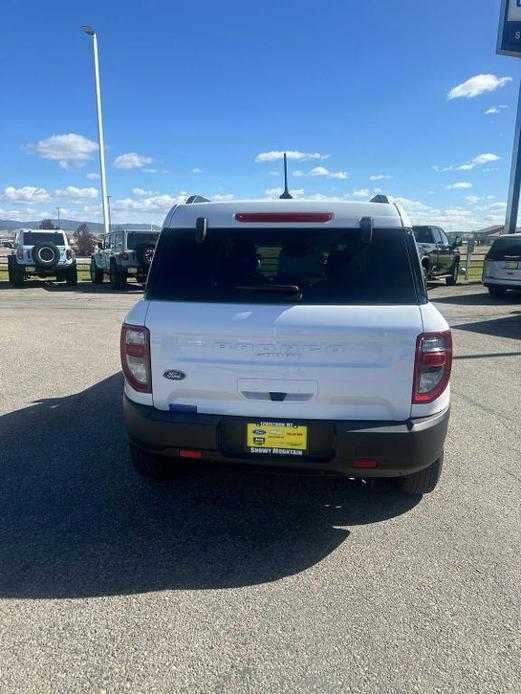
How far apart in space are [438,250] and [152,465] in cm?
1656

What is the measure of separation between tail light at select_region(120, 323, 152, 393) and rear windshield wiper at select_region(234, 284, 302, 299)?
626 millimetres

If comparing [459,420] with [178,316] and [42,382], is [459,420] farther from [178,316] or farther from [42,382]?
[42,382]

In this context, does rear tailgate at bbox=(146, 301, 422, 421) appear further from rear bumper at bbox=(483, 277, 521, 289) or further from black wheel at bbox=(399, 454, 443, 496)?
rear bumper at bbox=(483, 277, 521, 289)

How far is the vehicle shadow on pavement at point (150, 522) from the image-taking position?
2730 millimetres

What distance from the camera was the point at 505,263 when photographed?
46.2 ft

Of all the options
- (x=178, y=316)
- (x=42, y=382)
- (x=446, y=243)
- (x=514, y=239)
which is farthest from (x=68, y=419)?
(x=446, y=243)

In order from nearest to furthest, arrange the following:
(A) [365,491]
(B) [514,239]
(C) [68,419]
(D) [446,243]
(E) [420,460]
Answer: (E) [420,460], (A) [365,491], (C) [68,419], (B) [514,239], (D) [446,243]

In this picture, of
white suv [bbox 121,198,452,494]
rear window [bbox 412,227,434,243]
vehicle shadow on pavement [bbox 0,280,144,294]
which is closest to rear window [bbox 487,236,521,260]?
rear window [bbox 412,227,434,243]

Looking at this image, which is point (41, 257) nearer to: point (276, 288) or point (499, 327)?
point (499, 327)

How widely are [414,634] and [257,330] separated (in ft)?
5.33

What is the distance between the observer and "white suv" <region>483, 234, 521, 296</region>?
13.9 m

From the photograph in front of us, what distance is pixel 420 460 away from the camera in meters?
2.87

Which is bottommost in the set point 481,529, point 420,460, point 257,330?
point 481,529

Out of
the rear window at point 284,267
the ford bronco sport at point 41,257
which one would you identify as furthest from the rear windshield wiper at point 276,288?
the ford bronco sport at point 41,257
